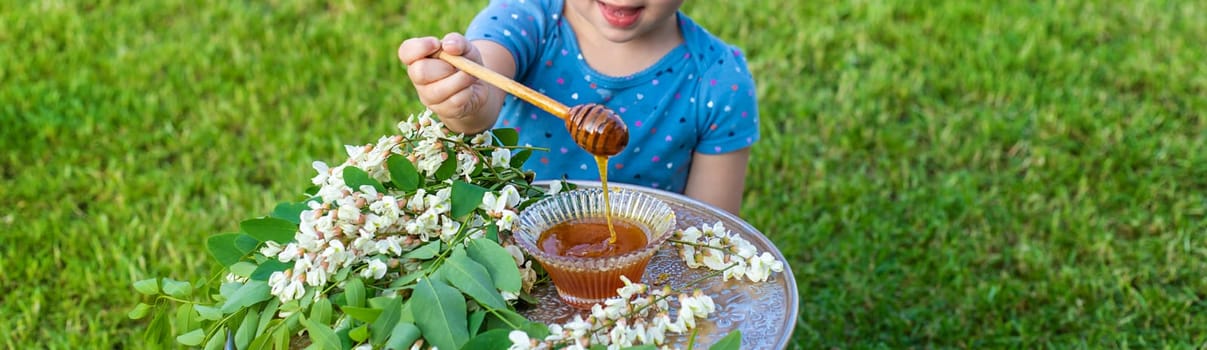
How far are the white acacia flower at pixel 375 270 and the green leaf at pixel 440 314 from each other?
7 centimetres

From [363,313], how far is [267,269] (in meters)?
0.23

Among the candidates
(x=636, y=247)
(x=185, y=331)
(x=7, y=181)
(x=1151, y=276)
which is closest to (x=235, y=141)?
(x=7, y=181)

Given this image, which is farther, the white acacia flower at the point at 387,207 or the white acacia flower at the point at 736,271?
the white acacia flower at the point at 736,271

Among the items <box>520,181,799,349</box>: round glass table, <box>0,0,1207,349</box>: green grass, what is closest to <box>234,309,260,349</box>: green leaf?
<box>520,181,799,349</box>: round glass table

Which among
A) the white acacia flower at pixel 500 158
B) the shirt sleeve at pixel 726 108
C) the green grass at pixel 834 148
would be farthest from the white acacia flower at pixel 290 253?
the green grass at pixel 834 148

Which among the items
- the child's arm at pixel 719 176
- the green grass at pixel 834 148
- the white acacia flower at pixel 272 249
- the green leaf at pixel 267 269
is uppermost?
the white acacia flower at pixel 272 249

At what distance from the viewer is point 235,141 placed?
4055 mm

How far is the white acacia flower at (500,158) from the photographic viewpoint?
6.70 feet

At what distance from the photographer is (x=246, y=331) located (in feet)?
5.69

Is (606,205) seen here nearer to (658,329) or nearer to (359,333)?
(658,329)

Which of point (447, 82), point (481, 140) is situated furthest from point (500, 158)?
point (447, 82)

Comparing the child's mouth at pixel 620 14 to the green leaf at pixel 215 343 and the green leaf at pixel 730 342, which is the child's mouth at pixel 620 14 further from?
the green leaf at pixel 215 343

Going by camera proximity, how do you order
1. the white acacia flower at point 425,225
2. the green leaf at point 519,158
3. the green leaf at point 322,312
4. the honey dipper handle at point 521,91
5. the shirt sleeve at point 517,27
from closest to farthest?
1. the green leaf at point 322,312
2. the white acacia flower at point 425,225
3. the honey dipper handle at point 521,91
4. the green leaf at point 519,158
5. the shirt sleeve at point 517,27

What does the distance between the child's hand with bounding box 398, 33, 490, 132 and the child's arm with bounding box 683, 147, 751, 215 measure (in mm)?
824
